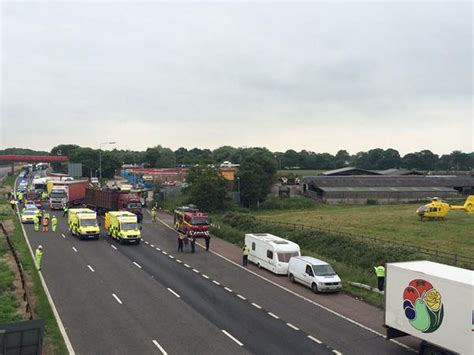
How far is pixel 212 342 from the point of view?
20.7m

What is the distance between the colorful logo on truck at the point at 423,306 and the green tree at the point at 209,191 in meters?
54.6

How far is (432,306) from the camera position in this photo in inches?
695

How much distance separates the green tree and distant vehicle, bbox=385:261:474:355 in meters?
53.7

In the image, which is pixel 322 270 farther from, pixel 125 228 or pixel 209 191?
pixel 209 191

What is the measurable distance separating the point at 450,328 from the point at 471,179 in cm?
9768

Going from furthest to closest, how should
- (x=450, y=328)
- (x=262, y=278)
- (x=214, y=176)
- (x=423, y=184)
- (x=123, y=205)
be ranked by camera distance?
1. (x=423, y=184)
2. (x=214, y=176)
3. (x=123, y=205)
4. (x=262, y=278)
5. (x=450, y=328)

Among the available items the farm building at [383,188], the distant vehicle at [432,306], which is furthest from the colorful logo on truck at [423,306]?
the farm building at [383,188]

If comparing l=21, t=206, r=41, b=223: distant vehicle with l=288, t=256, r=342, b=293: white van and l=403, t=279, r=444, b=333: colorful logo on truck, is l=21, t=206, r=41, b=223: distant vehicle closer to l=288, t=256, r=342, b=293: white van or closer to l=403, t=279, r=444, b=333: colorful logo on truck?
l=288, t=256, r=342, b=293: white van

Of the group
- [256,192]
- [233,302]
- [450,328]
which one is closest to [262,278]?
[233,302]

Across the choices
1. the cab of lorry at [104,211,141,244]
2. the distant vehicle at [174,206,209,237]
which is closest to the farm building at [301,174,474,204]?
the distant vehicle at [174,206,209,237]

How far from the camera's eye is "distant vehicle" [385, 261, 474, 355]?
1656 cm

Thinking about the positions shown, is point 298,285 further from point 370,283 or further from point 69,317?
point 69,317

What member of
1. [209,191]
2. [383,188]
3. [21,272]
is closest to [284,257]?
[21,272]

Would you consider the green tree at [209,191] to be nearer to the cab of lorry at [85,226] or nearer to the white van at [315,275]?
the cab of lorry at [85,226]
